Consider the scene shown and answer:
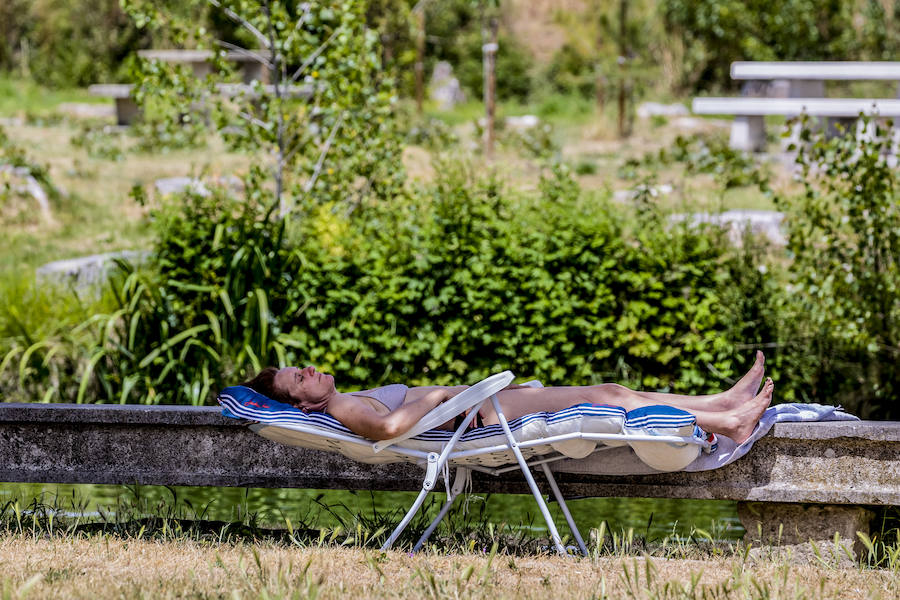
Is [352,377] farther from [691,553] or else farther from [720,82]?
[720,82]

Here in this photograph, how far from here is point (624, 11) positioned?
57.4ft

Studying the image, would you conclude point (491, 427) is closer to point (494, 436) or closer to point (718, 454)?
point (494, 436)

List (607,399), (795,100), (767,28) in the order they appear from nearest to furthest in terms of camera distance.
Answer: (607,399), (795,100), (767,28)

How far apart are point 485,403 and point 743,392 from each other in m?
0.91

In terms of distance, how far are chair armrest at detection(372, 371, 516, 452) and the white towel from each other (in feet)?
1.65

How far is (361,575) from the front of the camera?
11.0ft

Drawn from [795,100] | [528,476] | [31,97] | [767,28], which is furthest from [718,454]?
[31,97]

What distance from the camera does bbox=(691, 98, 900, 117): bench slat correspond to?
36.7ft

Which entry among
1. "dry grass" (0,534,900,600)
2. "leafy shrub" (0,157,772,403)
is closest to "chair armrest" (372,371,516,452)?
"dry grass" (0,534,900,600)

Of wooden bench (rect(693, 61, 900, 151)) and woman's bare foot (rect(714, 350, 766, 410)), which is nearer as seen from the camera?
woman's bare foot (rect(714, 350, 766, 410))

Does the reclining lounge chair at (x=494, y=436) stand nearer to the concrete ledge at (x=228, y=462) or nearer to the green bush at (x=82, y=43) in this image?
the concrete ledge at (x=228, y=462)

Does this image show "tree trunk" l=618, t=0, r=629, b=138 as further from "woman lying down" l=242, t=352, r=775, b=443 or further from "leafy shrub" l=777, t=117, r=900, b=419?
"woman lying down" l=242, t=352, r=775, b=443

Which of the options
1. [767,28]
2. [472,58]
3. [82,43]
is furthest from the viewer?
[472,58]

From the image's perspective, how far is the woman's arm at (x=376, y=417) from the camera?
12.1 feet
